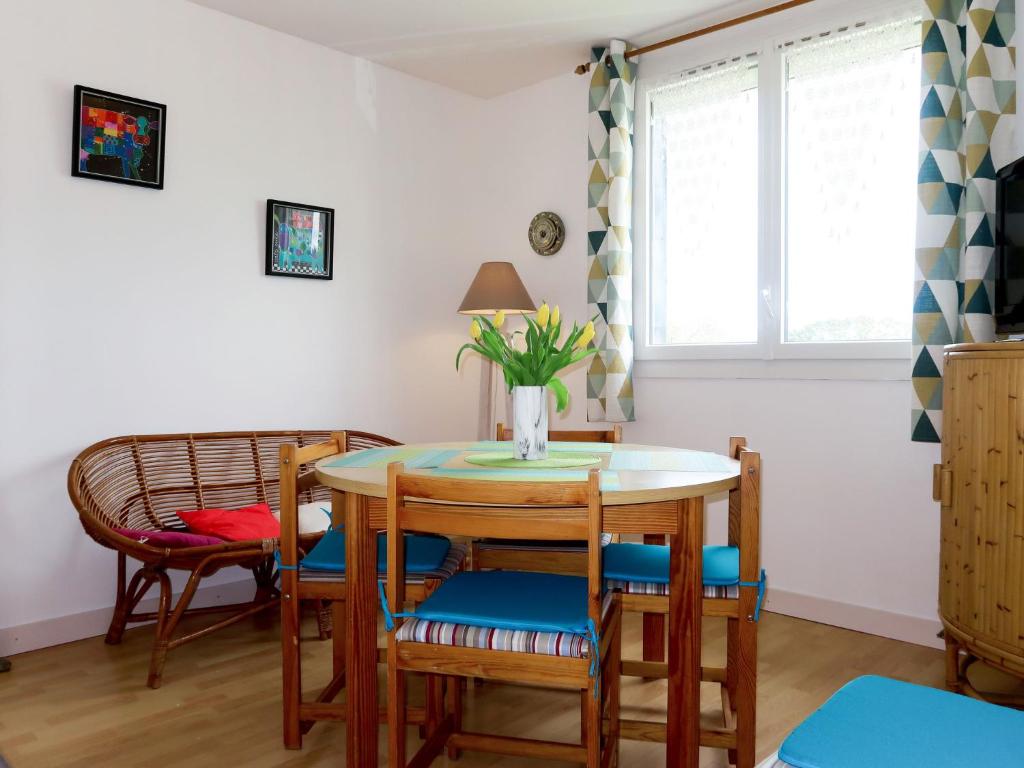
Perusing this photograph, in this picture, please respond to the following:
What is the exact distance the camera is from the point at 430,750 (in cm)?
191

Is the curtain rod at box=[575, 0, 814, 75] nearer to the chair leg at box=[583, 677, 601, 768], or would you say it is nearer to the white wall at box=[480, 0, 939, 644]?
the white wall at box=[480, 0, 939, 644]

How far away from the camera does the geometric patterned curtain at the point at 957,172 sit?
2.64 m

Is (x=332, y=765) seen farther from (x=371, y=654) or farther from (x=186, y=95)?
(x=186, y=95)

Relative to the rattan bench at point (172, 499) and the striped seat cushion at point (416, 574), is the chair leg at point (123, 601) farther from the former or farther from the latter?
the striped seat cushion at point (416, 574)

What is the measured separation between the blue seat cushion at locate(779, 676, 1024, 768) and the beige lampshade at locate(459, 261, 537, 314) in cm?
279

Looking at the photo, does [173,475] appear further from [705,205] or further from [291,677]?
[705,205]

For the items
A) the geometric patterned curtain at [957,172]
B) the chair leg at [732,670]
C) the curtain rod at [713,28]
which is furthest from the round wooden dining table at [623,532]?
the curtain rod at [713,28]

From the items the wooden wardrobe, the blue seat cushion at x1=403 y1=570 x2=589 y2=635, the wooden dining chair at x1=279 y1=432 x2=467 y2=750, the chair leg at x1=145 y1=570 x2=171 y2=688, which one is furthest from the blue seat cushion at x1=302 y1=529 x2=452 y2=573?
the wooden wardrobe

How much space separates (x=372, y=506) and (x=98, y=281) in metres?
1.82

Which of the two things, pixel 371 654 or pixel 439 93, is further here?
pixel 439 93

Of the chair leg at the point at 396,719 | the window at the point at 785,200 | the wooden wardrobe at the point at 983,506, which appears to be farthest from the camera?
the window at the point at 785,200

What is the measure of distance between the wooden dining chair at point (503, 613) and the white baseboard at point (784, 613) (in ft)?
5.78

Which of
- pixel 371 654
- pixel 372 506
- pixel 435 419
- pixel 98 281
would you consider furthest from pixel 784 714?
pixel 98 281

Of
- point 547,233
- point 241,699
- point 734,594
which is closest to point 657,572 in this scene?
point 734,594
